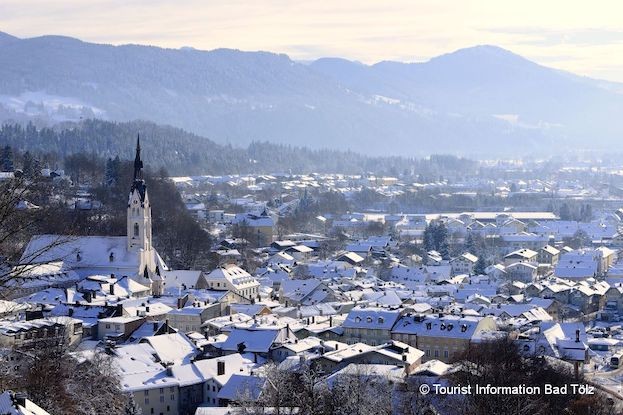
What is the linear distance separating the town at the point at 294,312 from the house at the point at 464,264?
17 centimetres

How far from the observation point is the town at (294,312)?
26031 mm

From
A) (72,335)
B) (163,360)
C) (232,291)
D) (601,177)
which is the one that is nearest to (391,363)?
(163,360)

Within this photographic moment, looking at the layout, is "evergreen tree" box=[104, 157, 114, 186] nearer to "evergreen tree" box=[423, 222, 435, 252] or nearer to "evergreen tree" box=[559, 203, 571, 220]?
"evergreen tree" box=[423, 222, 435, 252]

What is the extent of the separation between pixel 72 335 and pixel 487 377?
14015mm

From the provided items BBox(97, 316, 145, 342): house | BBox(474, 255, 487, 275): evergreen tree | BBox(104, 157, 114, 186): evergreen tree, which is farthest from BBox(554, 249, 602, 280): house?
BBox(97, 316, 145, 342): house

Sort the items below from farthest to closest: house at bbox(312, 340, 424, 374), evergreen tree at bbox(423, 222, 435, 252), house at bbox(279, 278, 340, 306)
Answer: evergreen tree at bbox(423, 222, 435, 252), house at bbox(279, 278, 340, 306), house at bbox(312, 340, 424, 374)

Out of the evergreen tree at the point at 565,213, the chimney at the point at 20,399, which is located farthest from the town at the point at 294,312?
the evergreen tree at the point at 565,213

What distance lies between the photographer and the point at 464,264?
68.9m

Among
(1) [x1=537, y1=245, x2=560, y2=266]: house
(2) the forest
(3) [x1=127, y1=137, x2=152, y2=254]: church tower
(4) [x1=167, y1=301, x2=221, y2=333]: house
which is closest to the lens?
(4) [x1=167, y1=301, x2=221, y2=333]: house

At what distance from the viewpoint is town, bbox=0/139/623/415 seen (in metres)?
26.0

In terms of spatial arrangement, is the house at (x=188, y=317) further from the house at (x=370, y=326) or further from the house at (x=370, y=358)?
the house at (x=370, y=358)

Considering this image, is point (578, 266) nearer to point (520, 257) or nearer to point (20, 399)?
point (520, 257)

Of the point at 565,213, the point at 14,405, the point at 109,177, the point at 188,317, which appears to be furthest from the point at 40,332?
the point at 565,213

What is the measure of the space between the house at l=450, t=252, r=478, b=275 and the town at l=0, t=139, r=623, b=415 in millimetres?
169
